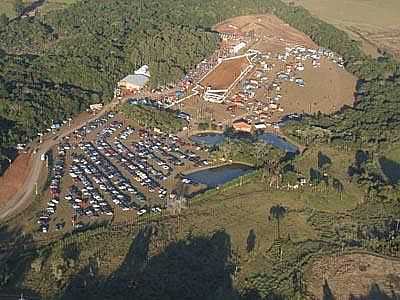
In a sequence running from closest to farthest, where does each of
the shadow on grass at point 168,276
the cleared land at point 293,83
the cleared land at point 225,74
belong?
the shadow on grass at point 168,276 → the cleared land at point 293,83 → the cleared land at point 225,74

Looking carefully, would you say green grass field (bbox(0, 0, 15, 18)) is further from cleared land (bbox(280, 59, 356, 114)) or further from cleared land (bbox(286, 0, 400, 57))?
cleared land (bbox(286, 0, 400, 57))

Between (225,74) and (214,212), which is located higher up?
(225,74)

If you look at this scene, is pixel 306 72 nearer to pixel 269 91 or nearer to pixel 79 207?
pixel 269 91

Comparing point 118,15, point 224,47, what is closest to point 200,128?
point 224,47

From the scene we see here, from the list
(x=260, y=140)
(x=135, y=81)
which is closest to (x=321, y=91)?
(x=260, y=140)

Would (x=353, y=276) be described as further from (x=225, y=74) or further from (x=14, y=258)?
(x=225, y=74)

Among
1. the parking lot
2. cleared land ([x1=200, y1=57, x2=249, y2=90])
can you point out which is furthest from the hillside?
cleared land ([x1=200, y1=57, x2=249, y2=90])

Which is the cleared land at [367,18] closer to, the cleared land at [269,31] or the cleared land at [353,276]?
the cleared land at [269,31]

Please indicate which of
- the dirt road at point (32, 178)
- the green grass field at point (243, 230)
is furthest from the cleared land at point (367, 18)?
the dirt road at point (32, 178)
